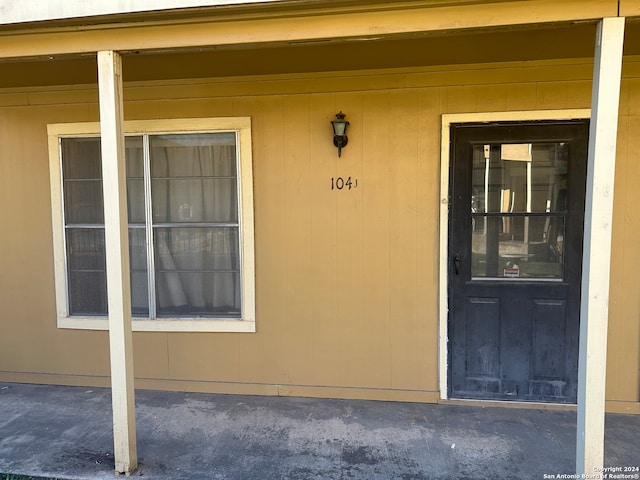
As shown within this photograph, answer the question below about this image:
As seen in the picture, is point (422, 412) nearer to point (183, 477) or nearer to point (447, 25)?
point (183, 477)

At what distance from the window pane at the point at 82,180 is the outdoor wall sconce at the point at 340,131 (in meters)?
1.94

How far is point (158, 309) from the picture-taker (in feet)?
11.0

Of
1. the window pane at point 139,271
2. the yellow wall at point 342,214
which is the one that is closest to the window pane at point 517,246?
the yellow wall at point 342,214

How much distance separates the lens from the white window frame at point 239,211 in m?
3.14

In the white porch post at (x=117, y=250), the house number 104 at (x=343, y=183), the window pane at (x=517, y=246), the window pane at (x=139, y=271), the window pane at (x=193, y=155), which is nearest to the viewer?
the white porch post at (x=117, y=250)

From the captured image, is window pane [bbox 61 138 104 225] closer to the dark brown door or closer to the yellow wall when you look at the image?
the yellow wall

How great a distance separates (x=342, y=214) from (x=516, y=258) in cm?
130

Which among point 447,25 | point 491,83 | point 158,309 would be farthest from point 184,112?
point 491,83

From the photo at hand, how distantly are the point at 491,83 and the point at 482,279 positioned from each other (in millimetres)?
1386

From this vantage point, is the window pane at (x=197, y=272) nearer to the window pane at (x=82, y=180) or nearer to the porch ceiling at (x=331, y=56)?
the window pane at (x=82, y=180)

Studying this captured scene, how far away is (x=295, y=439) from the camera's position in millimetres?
2645

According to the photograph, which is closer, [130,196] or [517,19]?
[517,19]

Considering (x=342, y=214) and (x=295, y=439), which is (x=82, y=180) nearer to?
(x=342, y=214)

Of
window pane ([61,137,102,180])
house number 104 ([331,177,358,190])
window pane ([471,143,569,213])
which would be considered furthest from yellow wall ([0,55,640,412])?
window pane ([471,143,569,213])
